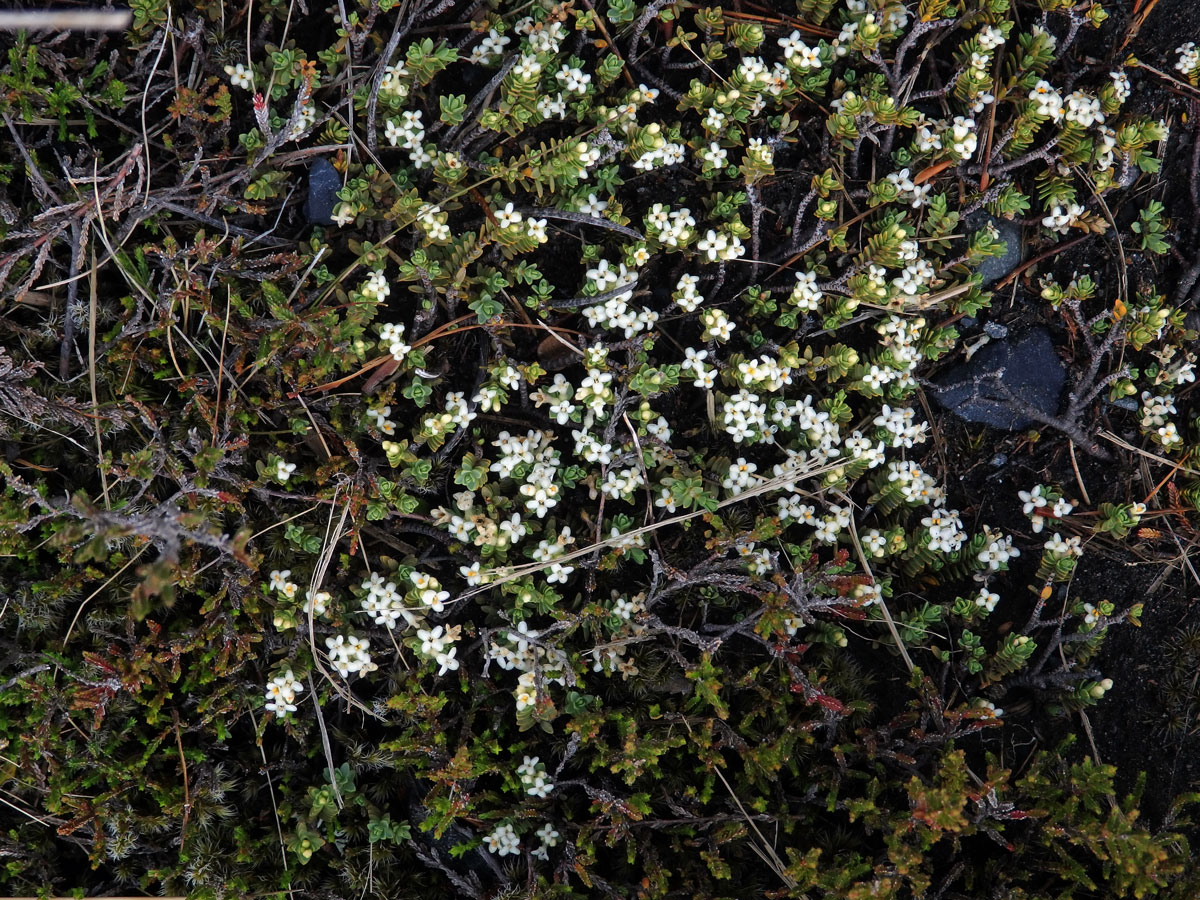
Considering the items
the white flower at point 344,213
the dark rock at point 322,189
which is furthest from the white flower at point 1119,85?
the dark rock at point 322,189

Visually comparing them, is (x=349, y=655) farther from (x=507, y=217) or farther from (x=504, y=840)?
(x=507, y=217)

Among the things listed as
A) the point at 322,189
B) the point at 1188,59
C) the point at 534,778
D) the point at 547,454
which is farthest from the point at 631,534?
the point at 1188,59

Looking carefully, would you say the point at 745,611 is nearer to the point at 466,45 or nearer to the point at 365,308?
the point at 365,308

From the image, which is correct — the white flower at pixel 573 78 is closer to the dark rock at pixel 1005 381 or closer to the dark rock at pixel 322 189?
the dark rock at pixel 322 189

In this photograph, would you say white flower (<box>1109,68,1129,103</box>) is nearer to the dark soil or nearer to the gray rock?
the dark soil

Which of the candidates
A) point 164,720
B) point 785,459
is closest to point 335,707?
point 164,720

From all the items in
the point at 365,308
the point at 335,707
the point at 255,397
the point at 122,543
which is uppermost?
the point at 365,308

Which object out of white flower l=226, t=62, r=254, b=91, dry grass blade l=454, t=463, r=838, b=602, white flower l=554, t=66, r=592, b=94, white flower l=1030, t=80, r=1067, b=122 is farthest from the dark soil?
white flower l=226, t=62, r=254, b=91
